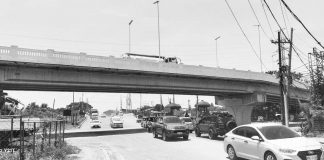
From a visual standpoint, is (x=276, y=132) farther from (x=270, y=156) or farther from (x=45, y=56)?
(x=45, y=56)

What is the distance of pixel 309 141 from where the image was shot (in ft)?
36.8

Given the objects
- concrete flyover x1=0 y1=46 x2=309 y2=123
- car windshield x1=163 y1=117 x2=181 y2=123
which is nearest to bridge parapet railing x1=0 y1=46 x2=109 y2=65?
concrete flyover x1=0 y1=46 x2=309 y2=123

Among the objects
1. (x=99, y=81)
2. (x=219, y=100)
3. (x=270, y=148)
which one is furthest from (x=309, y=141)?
(x=219, y=100)

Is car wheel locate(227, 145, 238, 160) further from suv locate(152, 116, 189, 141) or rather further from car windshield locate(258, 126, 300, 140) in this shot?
suv locate(152, 116, 189, 141)

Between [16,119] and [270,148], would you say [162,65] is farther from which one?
[270,148]

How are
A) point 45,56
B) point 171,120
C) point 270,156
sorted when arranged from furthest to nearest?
1. point 45,56
2. point 171,120
3. point 270,156

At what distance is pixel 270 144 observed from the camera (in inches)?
445

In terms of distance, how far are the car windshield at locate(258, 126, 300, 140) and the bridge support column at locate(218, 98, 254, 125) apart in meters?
41.0

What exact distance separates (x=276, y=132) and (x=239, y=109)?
43.6 m

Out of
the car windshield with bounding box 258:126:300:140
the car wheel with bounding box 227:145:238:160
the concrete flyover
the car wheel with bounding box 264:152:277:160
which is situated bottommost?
the car wheel with bounding box 227:145:238:160

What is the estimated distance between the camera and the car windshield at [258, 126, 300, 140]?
1190cm

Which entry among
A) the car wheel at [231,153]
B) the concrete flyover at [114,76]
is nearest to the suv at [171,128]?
the car wheel at [231,153]

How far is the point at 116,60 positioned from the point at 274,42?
16164 mm

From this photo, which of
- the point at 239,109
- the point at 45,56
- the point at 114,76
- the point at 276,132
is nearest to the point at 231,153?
the point at 276,132
